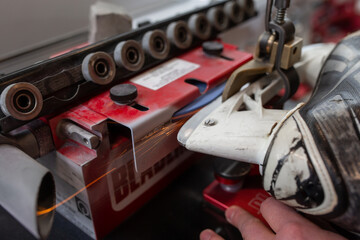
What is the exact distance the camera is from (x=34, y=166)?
472 mm

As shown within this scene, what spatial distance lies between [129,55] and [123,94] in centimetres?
13

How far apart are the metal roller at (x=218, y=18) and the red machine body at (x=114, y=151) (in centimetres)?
24

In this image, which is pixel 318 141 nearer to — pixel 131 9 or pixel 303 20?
pixel 131 9

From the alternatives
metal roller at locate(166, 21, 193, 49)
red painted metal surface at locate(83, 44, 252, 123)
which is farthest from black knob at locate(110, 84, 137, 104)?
metal roller at locate(166, 21, 193, 49)

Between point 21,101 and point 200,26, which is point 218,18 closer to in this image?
point 200,26

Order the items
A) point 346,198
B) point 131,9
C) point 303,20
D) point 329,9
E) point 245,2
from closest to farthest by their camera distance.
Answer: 1. point 346,198
2. point 245,2
3. point 131,9
4. point 303,20
5. point 329,9

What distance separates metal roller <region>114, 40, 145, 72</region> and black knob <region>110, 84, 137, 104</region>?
0.25ft

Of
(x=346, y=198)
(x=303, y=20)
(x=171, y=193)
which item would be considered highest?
(x=346, y=198)

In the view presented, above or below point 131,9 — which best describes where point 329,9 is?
below

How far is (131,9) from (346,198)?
0.99m

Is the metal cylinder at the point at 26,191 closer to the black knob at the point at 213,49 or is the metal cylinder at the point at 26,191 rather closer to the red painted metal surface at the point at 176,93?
the red painted metal surface at the point at 176,93

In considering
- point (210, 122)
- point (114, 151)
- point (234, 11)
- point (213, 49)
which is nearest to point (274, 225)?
point (210, 122)

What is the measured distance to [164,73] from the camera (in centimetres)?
74

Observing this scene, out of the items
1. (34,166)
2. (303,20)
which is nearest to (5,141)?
(34,166)
